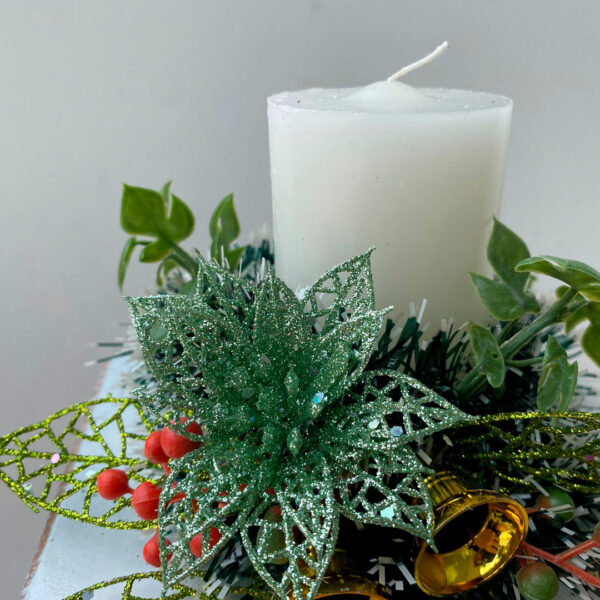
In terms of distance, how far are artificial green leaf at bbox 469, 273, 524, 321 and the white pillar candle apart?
0.05 meters

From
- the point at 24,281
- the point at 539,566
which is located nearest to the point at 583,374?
the point at 539,566

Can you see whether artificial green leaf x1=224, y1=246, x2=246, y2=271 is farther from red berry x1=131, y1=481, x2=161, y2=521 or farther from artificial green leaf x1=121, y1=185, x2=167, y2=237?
red berry x1=131, y1=481, x2=161, y2=521

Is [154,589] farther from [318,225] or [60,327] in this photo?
[60,327]

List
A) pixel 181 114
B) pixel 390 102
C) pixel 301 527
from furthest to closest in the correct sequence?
pixel 181 114
pixel 390 102
pixel 301 527

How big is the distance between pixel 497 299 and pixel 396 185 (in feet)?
0.28

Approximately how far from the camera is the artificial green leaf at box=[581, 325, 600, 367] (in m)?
0.33

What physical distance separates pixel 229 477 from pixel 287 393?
0.16ft

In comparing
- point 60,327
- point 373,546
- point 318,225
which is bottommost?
point 60,327

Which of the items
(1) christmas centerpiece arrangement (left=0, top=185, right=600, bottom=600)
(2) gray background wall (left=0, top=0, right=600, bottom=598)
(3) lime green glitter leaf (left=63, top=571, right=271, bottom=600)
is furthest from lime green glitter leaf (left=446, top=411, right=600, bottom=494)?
(2) gray background wall (left=0, top=0, right=600, bottom=598)

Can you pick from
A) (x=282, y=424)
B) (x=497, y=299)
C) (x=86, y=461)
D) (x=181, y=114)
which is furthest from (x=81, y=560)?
(x=181, y=114)

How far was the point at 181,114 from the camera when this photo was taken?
75 centimetres

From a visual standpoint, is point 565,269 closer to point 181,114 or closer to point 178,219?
point 178,219

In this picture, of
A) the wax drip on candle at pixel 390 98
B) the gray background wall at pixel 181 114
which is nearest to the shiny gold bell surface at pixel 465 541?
the wax drip on candle at pixel 390 98

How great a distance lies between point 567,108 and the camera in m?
0.73
